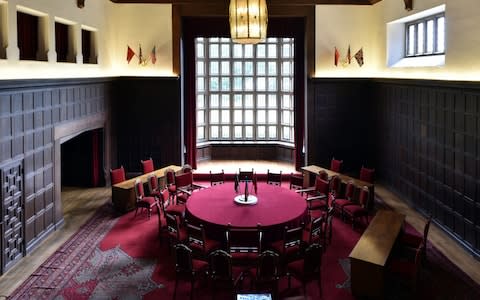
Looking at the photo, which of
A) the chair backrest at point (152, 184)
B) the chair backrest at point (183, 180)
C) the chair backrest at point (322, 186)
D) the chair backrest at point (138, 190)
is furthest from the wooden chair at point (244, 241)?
the chair backrest at point (152, 184)

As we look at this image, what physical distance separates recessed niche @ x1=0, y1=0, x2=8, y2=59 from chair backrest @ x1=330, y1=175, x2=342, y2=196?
24.1 feet

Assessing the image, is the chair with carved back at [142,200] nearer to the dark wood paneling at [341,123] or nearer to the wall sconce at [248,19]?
the wall sconce at [248,19]

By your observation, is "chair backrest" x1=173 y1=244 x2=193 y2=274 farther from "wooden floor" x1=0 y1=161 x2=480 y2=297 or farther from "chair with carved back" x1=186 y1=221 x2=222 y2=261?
"wooden floor" x1=0 y1=161 x2=480 y2=297

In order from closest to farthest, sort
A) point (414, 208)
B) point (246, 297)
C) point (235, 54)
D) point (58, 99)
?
point (246, 297)
point (58, 99)
point (414, 208)
point (235, 54)

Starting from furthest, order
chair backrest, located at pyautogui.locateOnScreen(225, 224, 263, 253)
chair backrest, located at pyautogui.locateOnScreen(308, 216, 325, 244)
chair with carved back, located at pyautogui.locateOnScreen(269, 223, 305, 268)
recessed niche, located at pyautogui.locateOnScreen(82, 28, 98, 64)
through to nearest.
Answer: recessed niche, located at pyautogui.locateOnScreen(82, 28, 98, 64)
chair backrest, located at pyautogui.locateOnScreen(225, 224, 263, 253)
chair backrest, located at pyautogui.locateOnScreen(308, 216, 325, 244)
chair with carved back, located at pyautogui.locateOnScreen(269, 223, 305, 268)

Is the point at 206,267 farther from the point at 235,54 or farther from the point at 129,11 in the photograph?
the point at 235,54

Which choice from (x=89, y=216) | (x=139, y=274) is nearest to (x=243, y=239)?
(x=139, y=274)

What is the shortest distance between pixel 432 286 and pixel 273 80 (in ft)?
34.4

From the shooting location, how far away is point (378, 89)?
547 inches

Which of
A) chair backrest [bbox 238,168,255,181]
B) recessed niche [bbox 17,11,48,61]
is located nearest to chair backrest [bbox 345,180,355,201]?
chair backrest [bbox 238,168,255,181]

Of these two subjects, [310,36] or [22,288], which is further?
[310,36]

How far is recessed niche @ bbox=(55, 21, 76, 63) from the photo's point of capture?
10867 mm

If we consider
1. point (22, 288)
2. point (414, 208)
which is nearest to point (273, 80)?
point (414, 208)

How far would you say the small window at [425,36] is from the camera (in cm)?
1109
